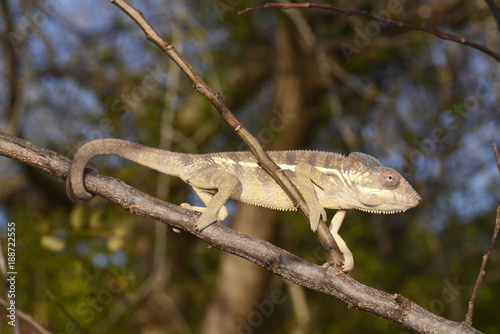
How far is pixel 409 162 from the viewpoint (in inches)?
197

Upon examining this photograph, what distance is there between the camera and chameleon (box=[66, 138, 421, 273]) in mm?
2045

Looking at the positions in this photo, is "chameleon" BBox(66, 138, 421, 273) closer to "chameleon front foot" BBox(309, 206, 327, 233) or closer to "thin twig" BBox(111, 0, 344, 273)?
"chameleon front foot" BBox(309, 206, 327, 233)

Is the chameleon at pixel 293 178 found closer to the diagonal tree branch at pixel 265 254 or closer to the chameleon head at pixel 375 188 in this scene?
the chameleon head at pixel 375 188

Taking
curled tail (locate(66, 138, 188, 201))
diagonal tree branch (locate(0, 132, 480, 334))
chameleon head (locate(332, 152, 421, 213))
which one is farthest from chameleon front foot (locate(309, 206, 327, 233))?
curled tail (locate(66, 138, 188, 201))

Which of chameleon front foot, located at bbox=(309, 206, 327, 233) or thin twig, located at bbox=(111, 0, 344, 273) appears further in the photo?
chameleon front foot, located at bbox=(309, 206, 327, 233)

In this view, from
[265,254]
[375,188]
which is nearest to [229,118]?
[265,254]

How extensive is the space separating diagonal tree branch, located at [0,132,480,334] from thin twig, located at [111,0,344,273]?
0.28ft

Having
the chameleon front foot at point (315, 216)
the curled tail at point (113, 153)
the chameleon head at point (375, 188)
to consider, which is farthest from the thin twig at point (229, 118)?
the curled tail at point (113, 153)

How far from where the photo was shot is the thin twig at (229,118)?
1453 mm

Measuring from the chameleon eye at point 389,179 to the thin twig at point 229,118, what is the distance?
44cm

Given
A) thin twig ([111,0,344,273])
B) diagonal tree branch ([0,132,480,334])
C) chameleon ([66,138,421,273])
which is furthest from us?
chameleon ([66,138,421,273])

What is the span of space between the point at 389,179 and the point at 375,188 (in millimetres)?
70

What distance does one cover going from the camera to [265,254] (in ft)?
5.65

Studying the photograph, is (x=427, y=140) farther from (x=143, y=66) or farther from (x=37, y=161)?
(x=37, y=161)
